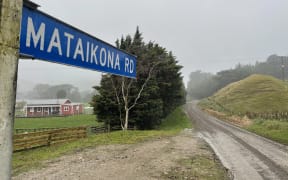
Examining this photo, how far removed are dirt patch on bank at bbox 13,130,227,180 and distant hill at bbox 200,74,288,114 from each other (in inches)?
1757

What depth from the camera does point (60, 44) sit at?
1.93 meters

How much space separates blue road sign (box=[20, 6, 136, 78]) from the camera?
1.64m

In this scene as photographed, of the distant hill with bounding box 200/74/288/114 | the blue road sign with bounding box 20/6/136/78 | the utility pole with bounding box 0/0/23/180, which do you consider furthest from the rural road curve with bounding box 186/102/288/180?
the distant hill with bounding box 200/74/288/114

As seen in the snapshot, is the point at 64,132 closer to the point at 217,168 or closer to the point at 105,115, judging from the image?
the point at 105,115

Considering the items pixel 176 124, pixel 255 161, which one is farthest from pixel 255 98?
pixel 255 161

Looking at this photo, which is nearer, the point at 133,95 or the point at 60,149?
the point at 60,149

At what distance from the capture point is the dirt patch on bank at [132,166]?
318 inches

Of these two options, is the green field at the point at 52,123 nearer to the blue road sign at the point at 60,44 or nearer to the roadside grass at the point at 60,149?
the roadside grass at the point at 60,149

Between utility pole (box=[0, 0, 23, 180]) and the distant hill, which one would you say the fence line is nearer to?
utility pole (box=[0, 0, 23, 180])

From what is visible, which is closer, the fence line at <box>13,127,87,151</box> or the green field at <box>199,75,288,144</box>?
the fence line at <box>13,127,87,151</box>

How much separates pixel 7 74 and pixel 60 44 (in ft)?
2.55

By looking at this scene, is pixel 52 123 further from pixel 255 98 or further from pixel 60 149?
pixel 255 98

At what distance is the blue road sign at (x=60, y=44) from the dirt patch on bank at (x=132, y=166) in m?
6.08

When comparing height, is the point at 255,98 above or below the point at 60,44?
above
